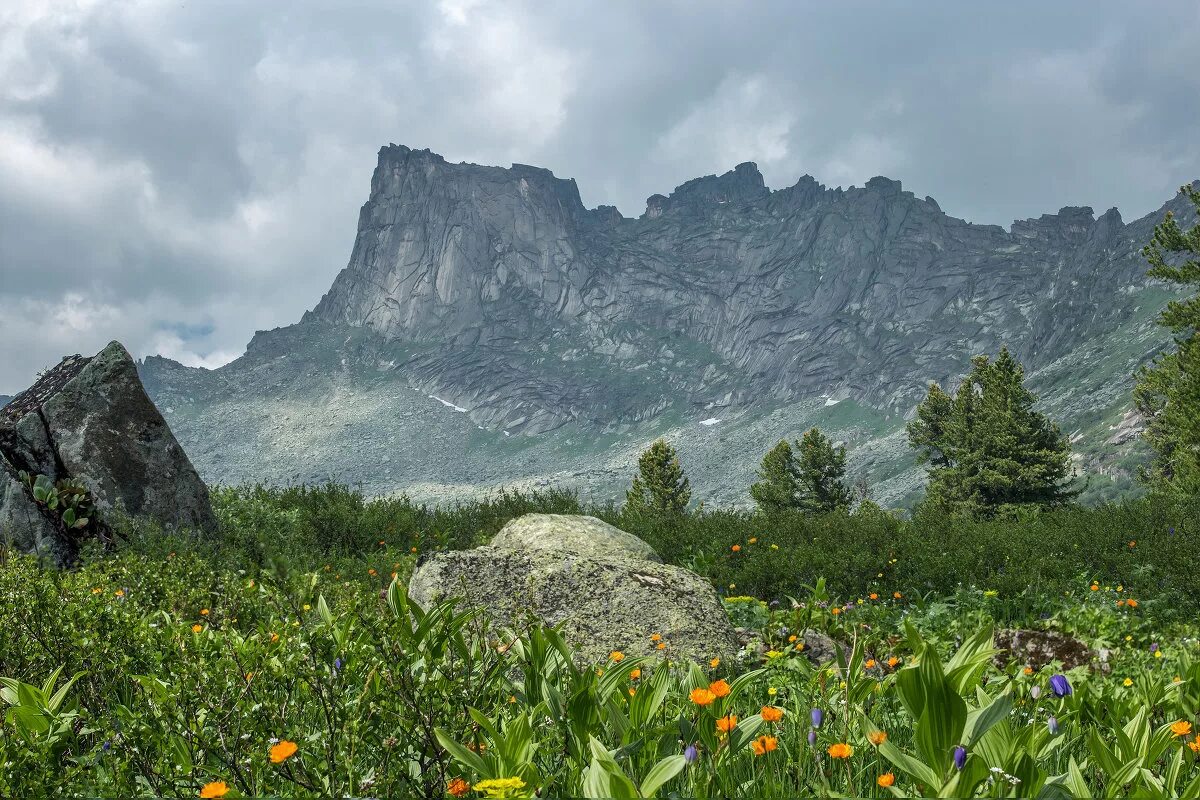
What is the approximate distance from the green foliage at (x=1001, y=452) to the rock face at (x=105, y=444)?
28.8 meters

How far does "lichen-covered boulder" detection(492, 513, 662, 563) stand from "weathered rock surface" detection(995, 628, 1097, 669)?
12.2ft

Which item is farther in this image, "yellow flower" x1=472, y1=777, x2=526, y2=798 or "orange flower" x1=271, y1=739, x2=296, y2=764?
"orange flower" x1=271, y1=739, x2=296, y2=764

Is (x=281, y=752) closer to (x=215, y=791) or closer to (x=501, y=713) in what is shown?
(x=215, y=791)

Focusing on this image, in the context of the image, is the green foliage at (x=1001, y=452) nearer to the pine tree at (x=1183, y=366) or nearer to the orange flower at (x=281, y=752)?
the pine tree at (x=1183, y=366)

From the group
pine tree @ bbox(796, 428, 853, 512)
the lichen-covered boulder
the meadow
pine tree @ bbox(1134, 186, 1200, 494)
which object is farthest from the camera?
pine tree @ bbox(796, 428, 853, 512)

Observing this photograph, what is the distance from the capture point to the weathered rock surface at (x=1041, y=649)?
227 inches

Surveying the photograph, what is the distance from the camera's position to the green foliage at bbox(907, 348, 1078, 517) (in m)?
31.0

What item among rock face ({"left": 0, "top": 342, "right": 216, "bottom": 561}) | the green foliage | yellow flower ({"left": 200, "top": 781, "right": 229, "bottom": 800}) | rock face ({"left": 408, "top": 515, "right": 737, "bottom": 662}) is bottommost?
the green foliage

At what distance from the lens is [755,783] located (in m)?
2.32

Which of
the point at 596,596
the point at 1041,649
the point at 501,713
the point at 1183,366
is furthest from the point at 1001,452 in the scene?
the point at 501,713

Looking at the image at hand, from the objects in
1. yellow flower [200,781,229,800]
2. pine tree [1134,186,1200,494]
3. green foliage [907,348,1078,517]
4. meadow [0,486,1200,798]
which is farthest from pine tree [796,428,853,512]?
yellow flower [200,781,229,800]

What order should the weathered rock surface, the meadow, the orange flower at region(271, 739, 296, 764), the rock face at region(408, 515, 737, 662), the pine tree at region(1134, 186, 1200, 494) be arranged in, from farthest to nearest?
the pine tree at region(1134, 186, 1200, 494) → the weathered rock surface → the rock face at region(408, 515, 737, 662) → the meadow → the orange flower at region(271, 739, 296, 764)

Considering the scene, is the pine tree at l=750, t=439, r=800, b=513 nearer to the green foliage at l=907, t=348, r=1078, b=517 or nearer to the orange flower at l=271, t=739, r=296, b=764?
the green foliage at l=907, t=348, r=1078, b=517

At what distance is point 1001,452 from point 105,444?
1319 inches
